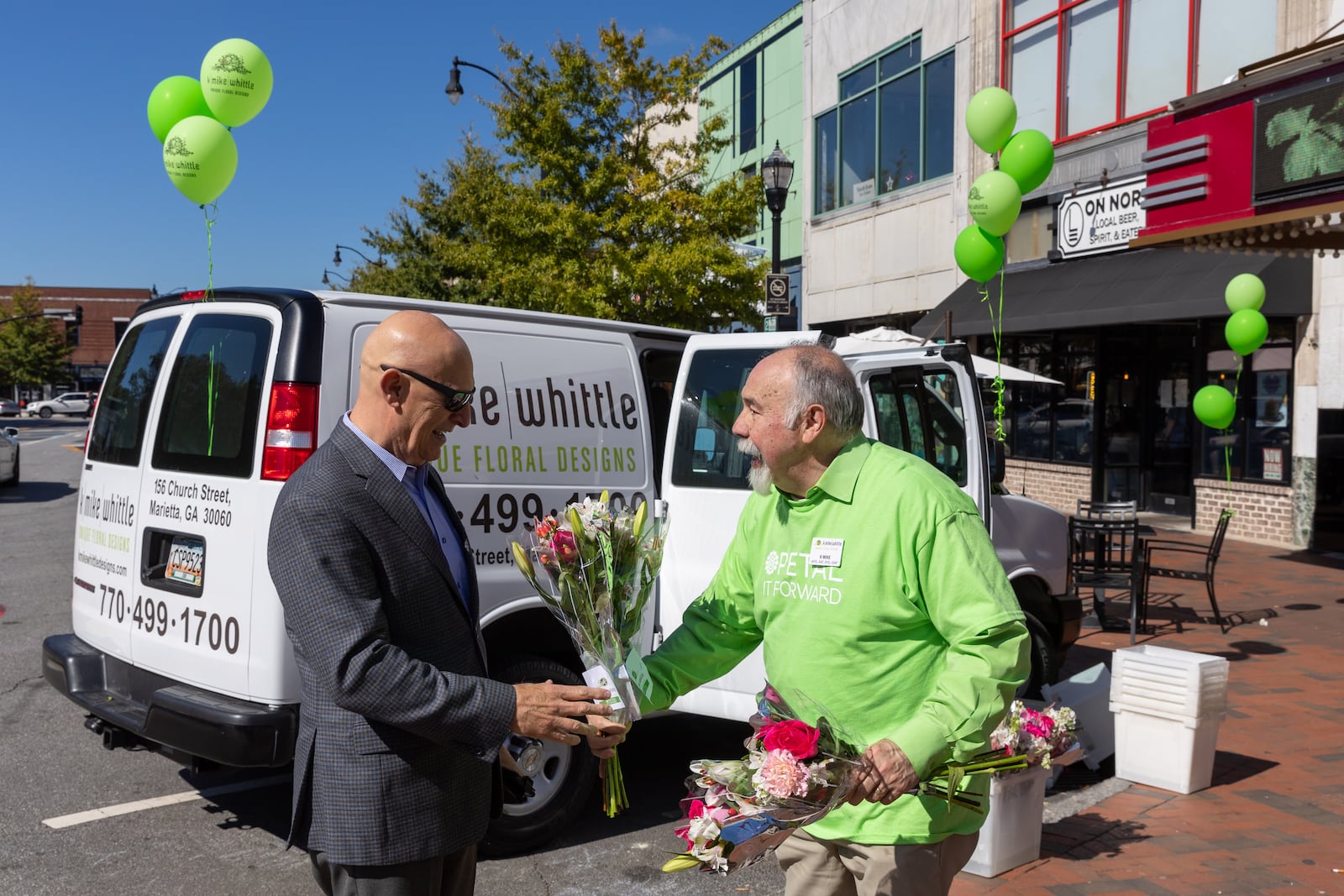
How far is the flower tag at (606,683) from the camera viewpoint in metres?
2.51

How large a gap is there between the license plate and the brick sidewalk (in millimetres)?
3248

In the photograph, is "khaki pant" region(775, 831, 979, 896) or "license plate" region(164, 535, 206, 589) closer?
"khaki pant" region(775, 831, 979, 896)

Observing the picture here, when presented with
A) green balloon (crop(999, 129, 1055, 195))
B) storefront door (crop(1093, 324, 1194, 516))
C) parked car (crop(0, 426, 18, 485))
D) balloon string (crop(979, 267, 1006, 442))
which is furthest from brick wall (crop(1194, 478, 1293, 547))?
Answer: parked car (crop(0, 426, 18, 485))

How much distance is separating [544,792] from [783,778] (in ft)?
9.57

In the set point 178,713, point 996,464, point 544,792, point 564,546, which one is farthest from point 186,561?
point 996,464

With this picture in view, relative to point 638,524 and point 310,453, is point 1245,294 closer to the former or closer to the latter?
point 310,453

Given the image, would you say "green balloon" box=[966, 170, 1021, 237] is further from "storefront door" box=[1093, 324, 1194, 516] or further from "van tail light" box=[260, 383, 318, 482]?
"storefront door" box=[1093, 324, 1194, 516]

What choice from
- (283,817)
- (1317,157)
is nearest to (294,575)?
(283,817)

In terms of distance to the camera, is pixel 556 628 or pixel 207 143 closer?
pixel 556 628

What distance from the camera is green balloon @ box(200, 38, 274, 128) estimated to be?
6.67 metres

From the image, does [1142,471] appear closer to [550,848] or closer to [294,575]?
[550,848]

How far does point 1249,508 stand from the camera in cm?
1517

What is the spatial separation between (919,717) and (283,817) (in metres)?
A: 3.88

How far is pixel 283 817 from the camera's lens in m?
5.12
